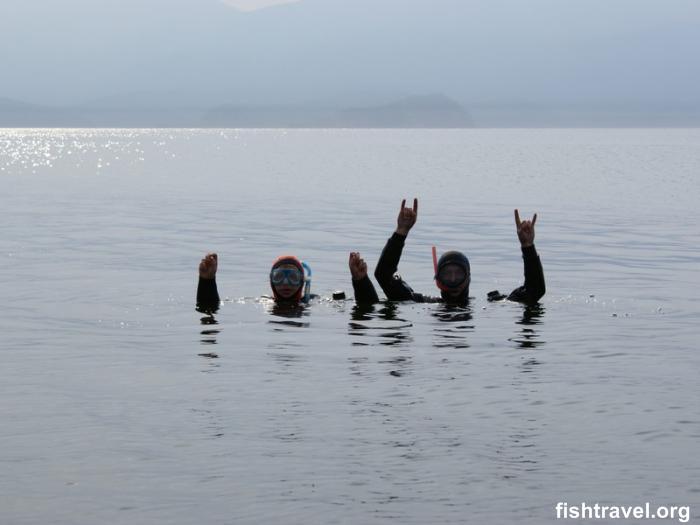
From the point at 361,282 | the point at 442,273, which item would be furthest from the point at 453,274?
the point at 361,282

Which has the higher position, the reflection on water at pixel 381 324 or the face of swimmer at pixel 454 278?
the face of swimmer at pixel 454 278

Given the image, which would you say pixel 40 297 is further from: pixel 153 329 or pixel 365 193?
pixel 365 193

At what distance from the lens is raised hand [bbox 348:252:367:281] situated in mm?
18766

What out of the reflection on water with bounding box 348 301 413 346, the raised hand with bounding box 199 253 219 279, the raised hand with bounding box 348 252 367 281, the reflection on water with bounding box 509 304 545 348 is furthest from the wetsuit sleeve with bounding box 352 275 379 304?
the reflection on water with bounding box 509 304 545 348

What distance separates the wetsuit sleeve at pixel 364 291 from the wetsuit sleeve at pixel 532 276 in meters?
2.57

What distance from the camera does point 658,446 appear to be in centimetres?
1156

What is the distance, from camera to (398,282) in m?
20.6

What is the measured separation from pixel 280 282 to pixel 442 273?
2762 mm

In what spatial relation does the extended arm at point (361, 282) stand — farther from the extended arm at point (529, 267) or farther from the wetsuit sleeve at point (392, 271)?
the extended arm at point (529, 267)

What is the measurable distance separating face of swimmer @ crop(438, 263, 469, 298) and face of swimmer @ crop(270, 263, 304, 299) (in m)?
2.43

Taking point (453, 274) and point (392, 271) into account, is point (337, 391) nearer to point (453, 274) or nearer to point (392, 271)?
point (392, 271)

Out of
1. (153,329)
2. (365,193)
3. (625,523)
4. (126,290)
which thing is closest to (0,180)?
(365,193)

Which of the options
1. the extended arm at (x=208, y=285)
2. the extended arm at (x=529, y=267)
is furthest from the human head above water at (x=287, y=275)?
the extended arm at (x=529, y=267)

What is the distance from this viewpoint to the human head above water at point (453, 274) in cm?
1978
